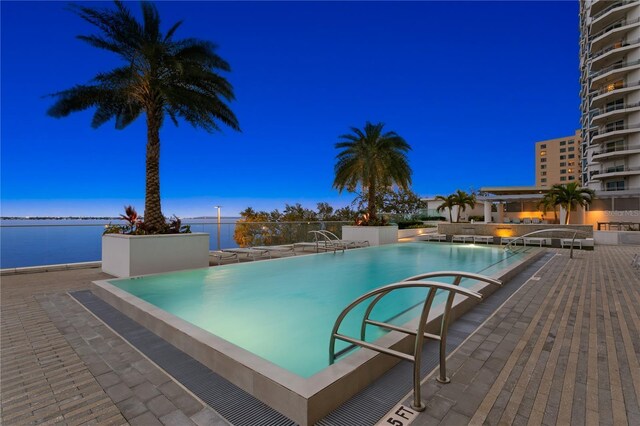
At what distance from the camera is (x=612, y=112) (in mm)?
35406

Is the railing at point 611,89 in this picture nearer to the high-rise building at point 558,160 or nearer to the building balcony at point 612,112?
the building balcony at point 612,112

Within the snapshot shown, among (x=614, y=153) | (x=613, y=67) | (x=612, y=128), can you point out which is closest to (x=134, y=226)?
(x=614, y=153)

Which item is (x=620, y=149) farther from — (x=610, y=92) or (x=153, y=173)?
(x=153, y=173)

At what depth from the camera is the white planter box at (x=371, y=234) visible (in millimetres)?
14859

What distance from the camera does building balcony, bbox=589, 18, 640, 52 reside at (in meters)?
34.3

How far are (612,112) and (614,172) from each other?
6.83 meters

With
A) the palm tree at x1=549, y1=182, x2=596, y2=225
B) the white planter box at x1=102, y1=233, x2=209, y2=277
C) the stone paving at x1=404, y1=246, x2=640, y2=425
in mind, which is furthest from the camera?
the palm tree at x1=549, y1=182, x2=596, y2=225

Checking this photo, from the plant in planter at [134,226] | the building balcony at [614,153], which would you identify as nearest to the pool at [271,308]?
the plant in planter at [134,226]

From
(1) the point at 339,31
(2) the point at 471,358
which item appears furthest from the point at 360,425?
(1) the point at 339,31

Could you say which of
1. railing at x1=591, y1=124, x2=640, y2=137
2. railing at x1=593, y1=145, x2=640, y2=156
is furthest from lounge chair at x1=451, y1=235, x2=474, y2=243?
railing at x1=591, y1=124, x2=640, y2=137

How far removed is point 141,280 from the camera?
6402 mm

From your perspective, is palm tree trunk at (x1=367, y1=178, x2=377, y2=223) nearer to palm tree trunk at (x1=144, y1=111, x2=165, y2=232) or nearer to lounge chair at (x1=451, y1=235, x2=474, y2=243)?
lounge chair at (x1=451, y1=235, x2=474, y2=243)

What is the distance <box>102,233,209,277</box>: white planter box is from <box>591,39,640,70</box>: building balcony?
48.4 metres

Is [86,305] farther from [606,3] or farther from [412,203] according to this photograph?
[606,3]
